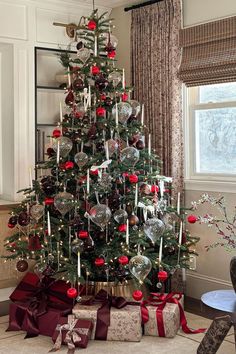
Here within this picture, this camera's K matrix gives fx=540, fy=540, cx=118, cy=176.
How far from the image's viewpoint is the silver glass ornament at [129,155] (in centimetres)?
415

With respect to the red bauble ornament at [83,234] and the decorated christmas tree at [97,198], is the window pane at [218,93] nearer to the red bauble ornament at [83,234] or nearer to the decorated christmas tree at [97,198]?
the decorated christmas tree at [97,198]

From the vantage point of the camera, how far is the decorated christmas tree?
412 cm

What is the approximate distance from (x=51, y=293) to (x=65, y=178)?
0.97 metres

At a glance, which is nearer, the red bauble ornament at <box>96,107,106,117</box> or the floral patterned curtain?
the red bauble ornament at <box>96,107,106,117</box>

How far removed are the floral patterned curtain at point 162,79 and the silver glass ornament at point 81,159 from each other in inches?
42.9

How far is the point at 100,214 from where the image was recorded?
3871 millimetres

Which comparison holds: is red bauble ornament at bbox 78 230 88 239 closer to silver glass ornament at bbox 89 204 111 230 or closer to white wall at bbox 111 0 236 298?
silver glass ornament at bbox 89 204 111 230

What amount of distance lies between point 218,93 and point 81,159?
149 cm

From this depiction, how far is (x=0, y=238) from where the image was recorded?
4891 millimetres

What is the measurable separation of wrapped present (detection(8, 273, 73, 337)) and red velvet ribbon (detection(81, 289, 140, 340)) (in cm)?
24

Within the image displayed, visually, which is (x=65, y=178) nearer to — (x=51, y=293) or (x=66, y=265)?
(x=66, y=265)

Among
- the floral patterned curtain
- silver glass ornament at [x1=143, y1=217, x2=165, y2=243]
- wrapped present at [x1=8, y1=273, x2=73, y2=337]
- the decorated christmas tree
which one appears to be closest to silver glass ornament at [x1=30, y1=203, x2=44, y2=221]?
the decorated christmas tree

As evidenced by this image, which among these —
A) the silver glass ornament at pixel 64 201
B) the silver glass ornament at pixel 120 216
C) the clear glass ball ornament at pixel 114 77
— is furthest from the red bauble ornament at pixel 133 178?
the clear glass ball ornament at pixel 114 77

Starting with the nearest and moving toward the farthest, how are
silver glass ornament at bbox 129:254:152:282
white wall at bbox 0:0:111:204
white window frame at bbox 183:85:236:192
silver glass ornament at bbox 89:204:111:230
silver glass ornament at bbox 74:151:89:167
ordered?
1. silver glass ornament at bbox 129:254:152:282
2. silver glass ornament at bbox 89:204:111:230
3. silver glass ornament at bbox 74:151:89:167
4. white window frame at bbox 183:85:236:192
5. white wall at bbox 0:0:111:204
